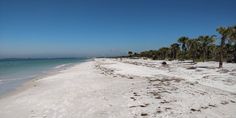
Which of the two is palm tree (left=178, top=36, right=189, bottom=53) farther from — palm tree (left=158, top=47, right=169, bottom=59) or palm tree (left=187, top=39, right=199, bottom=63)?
palm tree (left=158, top=47, right=169, bottom=59)

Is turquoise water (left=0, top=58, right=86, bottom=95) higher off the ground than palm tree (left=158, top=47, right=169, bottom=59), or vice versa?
palm tree (left=158, top=47, right=169, bottom=59)

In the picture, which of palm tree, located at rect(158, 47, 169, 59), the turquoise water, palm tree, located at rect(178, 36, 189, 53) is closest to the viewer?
the turquoise water

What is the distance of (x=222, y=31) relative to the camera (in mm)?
38219

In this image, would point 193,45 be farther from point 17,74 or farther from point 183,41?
point 17,74

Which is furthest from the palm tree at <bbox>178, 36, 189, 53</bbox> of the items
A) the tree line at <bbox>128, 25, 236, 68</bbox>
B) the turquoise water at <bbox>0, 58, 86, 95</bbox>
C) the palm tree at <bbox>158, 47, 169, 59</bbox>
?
the turquoise water at <bbox>0, 58, 86, 95</bbox>

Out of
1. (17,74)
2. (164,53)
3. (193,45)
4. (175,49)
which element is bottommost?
(17,74)

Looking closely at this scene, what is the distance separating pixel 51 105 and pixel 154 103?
17.6 feet

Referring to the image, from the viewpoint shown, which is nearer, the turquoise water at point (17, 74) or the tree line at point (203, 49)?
the turquoise water at point (17, 74)

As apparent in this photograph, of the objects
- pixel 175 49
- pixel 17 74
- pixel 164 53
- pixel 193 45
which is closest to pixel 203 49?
pixel 193 45

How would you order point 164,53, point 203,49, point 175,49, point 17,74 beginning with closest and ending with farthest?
point 17,74 → point 203,49 → point 175,49 → point 164,53

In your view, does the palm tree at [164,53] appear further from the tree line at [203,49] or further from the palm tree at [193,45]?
the palm tree at [193,45]

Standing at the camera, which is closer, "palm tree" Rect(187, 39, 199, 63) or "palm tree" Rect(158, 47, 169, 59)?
"palm tree" Rect(187, 39, 199, 63)

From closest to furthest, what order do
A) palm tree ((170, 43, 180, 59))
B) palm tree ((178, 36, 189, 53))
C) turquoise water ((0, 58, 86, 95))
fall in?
turquoise water ((0, 58, 86, 95)), palm tree ((178, 36, 189, 53)), palm tree ((170, 43, 180, 59))

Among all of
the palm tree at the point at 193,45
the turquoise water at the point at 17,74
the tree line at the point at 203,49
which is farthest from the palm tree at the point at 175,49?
the turquoise water at the point at 17,74
